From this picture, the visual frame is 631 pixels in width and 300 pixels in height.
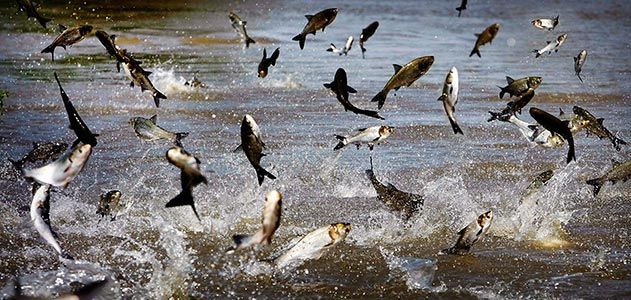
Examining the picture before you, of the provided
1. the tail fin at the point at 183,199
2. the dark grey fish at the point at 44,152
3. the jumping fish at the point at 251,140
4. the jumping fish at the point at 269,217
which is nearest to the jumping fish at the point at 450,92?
the jumping fish at the point at 251,140

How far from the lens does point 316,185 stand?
9750mm

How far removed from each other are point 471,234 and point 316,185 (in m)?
2.59

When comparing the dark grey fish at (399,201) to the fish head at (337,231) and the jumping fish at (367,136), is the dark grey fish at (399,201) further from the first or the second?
the fish head at (337,231)

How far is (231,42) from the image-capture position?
2397 centimetres

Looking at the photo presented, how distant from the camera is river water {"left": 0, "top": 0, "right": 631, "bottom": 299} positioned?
7.11 m

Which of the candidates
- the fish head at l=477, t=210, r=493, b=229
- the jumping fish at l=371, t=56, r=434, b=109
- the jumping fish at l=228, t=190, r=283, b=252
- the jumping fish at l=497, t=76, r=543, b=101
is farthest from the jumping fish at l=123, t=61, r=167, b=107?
the jumping fish at l=228, t=190, r=283, b=252

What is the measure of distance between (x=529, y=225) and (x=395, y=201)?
1008mm

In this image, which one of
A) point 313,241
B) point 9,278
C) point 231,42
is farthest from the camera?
point 231,42

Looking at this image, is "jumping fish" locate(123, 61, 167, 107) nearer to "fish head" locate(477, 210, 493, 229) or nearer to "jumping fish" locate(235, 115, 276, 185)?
"jumping fish" locate(235, 115, 276, 185)

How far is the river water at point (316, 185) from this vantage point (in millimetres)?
7105

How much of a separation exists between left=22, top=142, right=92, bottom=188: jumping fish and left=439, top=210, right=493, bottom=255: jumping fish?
2.63 meters

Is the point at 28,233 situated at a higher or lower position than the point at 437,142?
higher

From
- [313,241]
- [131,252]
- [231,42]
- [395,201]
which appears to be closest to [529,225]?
[395,201]

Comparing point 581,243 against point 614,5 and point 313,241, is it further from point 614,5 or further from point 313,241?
point 614,5
